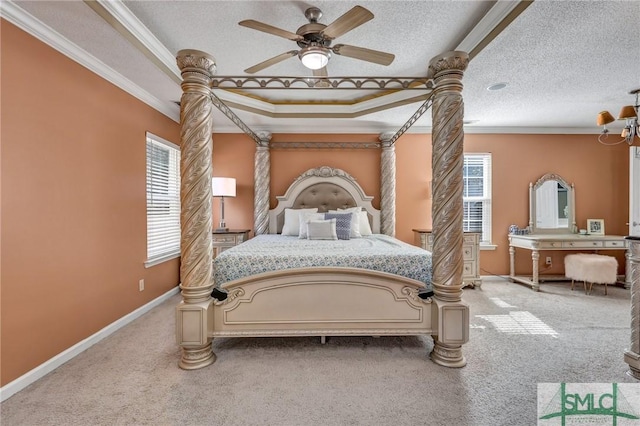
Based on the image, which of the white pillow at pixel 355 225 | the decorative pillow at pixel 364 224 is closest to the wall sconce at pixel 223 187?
the white pillow at pixel 355 225

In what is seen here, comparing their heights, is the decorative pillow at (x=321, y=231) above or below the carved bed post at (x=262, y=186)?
below

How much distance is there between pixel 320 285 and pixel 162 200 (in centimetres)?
285

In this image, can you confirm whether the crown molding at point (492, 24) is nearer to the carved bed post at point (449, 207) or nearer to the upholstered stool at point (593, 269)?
the carved bed post at point (449, 207)

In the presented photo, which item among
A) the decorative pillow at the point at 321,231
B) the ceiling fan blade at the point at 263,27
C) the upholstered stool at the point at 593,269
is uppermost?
the ceiling fan blade at the point at 263,27

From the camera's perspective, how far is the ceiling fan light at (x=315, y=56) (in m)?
2.01

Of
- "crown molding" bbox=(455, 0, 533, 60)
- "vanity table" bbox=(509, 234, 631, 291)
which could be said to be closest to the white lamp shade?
"crown molding" bbox=(455, 0, 533, 60)

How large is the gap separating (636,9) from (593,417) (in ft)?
9.30

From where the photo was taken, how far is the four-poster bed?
222cm

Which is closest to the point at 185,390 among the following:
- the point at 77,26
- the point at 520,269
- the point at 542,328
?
the point at 77,26

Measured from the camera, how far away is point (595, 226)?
190 inches

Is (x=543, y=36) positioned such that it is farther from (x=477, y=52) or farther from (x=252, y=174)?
(x=252, y=174)

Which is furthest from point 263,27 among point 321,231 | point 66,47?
point 321,231

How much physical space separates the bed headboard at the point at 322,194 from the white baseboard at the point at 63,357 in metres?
2.20

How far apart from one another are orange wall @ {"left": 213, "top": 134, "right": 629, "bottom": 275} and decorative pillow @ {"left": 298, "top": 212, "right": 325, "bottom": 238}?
3.07 feet
